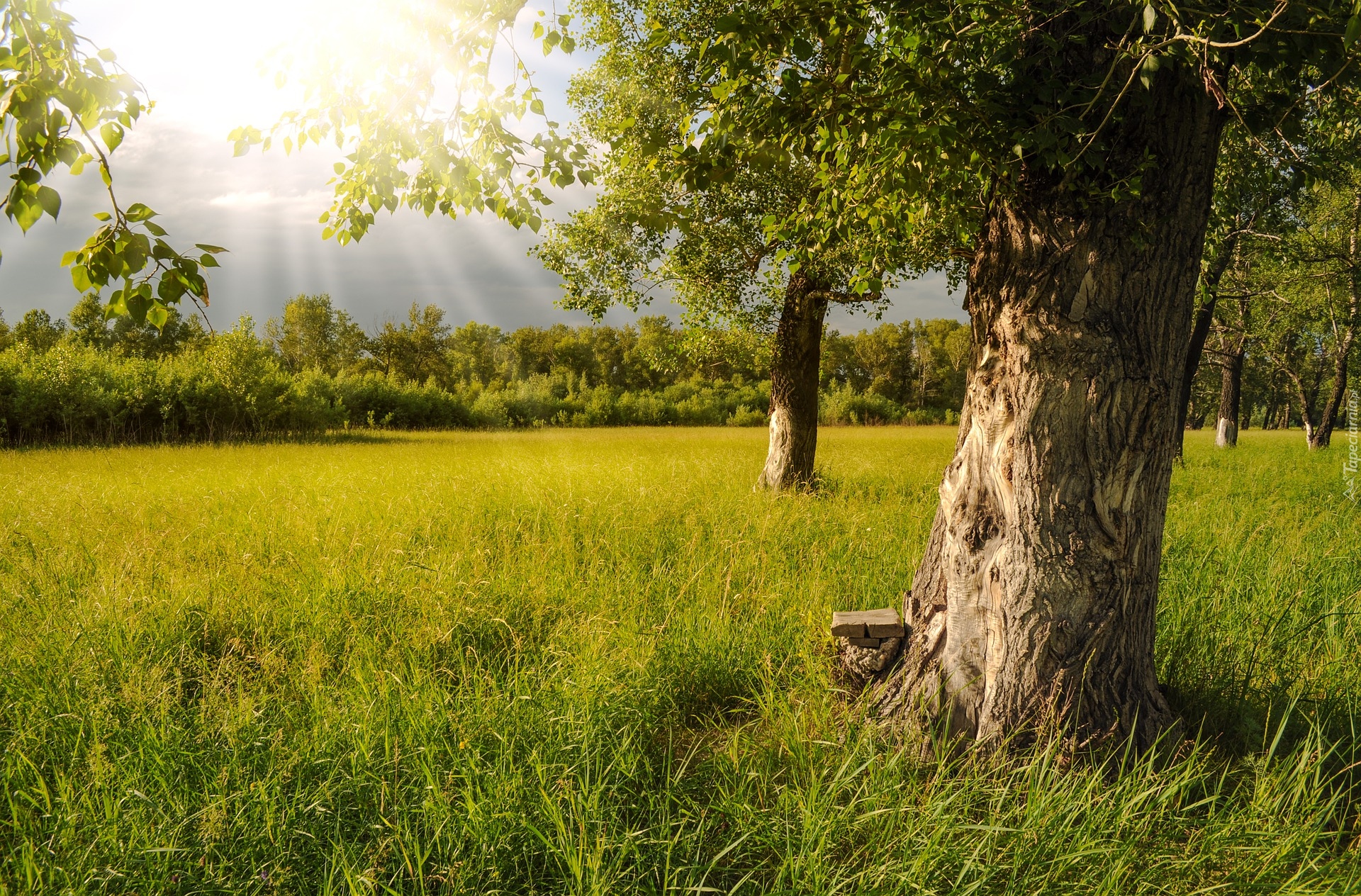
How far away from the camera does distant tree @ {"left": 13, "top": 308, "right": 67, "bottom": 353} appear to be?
5259 cm

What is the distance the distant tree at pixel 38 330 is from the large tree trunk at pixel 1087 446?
71999mm

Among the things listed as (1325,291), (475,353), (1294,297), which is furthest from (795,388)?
(475,353)

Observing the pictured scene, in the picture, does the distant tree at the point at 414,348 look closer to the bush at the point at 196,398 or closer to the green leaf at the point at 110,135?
the bush at the point at 196,398

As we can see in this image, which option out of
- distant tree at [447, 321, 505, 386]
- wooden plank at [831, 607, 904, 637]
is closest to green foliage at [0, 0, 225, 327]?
wooden plank at [831, 607, 904, 637]

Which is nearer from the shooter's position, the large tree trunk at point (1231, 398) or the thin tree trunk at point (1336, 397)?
the thin tree trunk at point (1336, 397)

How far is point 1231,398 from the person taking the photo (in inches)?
1017

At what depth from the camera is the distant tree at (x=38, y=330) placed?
52594mm

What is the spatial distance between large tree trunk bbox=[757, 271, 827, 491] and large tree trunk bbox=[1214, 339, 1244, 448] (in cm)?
2365

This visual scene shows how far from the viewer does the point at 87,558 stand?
19.4 feet

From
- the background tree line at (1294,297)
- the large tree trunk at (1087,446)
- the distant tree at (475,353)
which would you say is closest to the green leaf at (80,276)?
the large tree trunk at (1087,446)

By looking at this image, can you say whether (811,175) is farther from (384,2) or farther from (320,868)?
(320,868)

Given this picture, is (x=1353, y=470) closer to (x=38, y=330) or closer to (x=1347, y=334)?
(x=1347, y=334)

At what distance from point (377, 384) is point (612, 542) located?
1435 inches

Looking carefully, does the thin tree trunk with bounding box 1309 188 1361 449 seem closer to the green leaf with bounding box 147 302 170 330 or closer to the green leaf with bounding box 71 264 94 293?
the green leaf with bounding box 147 302 170 330
